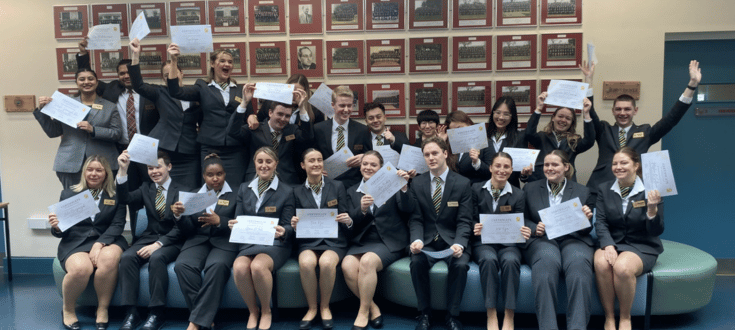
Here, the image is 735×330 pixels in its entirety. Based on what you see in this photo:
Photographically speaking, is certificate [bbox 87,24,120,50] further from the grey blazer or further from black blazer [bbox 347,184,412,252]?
black blazer [bbox 347,184,412,252]

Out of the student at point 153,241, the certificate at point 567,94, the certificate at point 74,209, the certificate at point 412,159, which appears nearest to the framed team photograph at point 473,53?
the certificate at point 567,94

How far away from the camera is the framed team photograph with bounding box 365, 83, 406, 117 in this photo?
5871mm

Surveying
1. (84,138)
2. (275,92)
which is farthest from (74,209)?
(275,92)

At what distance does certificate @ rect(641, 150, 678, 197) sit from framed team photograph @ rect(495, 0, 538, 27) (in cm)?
209

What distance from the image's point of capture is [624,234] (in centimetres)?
448

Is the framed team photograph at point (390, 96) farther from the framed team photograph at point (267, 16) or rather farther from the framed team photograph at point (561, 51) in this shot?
the framed team photograph at point (561, 51)

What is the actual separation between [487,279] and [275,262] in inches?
65.7

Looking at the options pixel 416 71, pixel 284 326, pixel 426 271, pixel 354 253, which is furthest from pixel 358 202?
pixel 416 71

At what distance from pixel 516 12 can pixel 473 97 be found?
3.02ft

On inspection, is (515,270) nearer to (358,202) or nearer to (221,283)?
(358,202)

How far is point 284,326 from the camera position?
4699 millimetres

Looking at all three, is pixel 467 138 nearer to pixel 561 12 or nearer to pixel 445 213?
pixel 445 213

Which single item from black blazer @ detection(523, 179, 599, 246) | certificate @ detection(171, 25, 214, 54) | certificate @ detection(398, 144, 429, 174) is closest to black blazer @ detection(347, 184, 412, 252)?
certificate @ detection(398, 144, 429, 174)

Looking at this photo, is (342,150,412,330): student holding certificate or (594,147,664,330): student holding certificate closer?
(594,147,664,330): student holding certificate
